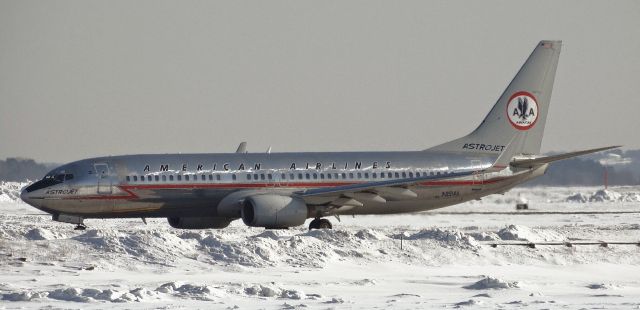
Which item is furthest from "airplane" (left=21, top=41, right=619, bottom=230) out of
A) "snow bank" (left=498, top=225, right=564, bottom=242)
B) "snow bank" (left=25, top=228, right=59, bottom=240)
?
"snow bank" (left=498, top=225, right=564, bottom=242)

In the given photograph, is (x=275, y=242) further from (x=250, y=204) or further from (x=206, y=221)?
(x=206, y=221)

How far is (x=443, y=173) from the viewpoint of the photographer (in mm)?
50125

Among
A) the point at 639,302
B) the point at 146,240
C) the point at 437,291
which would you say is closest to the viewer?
the point at 639,302

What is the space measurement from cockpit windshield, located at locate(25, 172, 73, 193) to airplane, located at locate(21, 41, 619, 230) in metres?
0.04

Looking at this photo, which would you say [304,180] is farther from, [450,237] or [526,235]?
[450,237]

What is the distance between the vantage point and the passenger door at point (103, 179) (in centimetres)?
4566

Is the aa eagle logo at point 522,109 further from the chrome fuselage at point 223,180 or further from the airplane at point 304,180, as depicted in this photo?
the chrome fuselage at point 223,180

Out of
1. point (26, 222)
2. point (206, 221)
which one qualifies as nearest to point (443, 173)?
point (206, 221)

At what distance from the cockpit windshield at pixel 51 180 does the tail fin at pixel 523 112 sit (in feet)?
56.4

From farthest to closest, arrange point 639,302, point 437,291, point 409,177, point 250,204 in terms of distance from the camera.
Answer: point 409,177 → point 250,204 → point 437,291 → point 639,302

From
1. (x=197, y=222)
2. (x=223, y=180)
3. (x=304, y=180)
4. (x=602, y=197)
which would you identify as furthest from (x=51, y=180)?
(x=602, y=197)

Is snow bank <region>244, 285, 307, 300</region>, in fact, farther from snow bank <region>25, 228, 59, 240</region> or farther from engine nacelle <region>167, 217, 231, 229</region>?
engine nacelle <region>167, 217, 231, 229</region>

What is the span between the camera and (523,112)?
175ft

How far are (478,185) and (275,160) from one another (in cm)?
896
